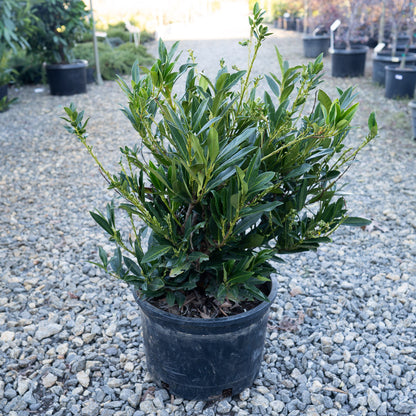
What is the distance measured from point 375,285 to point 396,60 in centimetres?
498

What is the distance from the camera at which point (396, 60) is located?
666cm

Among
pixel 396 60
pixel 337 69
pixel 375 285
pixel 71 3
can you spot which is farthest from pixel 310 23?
pixel 375 285

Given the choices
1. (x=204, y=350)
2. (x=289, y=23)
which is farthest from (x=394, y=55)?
(x=289, y=23)

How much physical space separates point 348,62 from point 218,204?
22.7ft

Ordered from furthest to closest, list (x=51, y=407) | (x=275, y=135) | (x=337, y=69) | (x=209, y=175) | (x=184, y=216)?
1. (x=337, y=69)
2. (x=51, y=407)
3. (x=184, y=216)
4. (x=275, y=135)
5. (x=209, y=175)

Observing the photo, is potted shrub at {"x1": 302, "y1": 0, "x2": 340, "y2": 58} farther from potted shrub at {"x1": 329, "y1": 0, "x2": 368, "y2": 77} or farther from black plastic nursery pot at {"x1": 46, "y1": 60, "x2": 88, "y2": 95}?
black plastic nursery pot at {"x1": 46, "y1": 60, "x2": 88, "y2": 95}

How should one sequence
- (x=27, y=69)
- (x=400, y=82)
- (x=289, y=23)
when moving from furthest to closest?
(x=289, y=23) → (x=27, y=69) → (x=400, y=82)

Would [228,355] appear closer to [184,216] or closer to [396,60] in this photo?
[184,216]

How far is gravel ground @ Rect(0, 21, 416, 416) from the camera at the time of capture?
6.19ft

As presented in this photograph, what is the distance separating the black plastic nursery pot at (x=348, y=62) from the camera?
25.1 feet

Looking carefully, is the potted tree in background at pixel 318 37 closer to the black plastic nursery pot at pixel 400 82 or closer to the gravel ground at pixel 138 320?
the black plastic nursery pot at pixel 400 82

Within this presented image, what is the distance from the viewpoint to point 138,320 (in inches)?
91.4

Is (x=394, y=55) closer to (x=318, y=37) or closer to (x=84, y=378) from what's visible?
(x=318, y=37)

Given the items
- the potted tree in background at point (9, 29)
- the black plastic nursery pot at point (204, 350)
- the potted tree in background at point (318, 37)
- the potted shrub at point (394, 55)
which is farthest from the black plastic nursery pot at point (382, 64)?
the black plastic nursery pot at point (204, 350)
